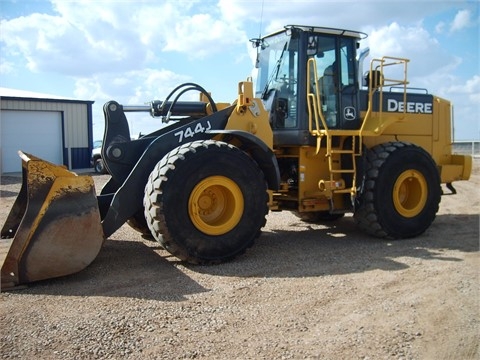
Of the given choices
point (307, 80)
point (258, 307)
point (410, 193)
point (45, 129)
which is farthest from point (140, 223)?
point (45, 129)

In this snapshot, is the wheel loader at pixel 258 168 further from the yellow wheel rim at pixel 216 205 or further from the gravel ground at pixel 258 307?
the gravel ground at pixel 258 307

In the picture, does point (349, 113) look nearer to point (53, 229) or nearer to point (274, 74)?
point (274, 74)

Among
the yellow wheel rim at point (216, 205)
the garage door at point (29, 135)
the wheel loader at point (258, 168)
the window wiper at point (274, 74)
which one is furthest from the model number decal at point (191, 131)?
the garage door at point (29, 135)

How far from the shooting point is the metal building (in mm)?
20203

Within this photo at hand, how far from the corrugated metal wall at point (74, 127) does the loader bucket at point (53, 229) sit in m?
17.7

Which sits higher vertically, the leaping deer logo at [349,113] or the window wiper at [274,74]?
the window wiper at [274,74]

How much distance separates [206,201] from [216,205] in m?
0.14

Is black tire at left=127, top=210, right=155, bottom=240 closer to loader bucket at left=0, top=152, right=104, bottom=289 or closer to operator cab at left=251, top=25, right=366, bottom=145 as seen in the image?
loader bucket at left=0, top=152, right=104, bottom=289

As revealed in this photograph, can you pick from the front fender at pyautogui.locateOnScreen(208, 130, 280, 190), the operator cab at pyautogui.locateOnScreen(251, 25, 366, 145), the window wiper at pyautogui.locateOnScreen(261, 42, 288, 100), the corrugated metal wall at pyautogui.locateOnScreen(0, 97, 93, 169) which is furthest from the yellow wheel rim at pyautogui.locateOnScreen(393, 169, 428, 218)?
the corrugated metal wall at pyautogui.locateOnScreen(0, 97, 93, 169)

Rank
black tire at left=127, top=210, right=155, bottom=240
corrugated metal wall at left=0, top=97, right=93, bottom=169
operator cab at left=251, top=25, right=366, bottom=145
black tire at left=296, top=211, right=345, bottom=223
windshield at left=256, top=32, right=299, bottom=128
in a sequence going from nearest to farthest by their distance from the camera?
black tire at left=127, top=210, right=155, bottom=240 < operator cab at left=251, top=25, right=366, bottom=145 < windshield at left=256, top=32, right=299, bottom=128 < black tire at left=296, top=211, right=345, bottom=223 < corrugated metal wall at left=0, top=97, right=93, bottom=169

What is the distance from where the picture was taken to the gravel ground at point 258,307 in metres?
3.36

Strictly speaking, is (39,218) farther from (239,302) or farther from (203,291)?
(239,302)

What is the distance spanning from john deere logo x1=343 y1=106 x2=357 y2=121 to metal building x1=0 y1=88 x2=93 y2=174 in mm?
16379

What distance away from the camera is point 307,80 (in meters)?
6.61
